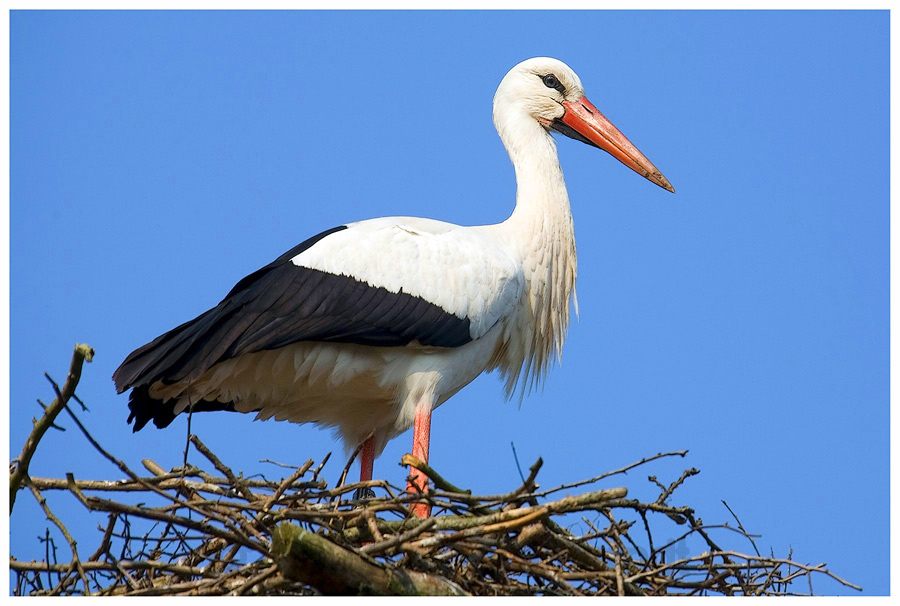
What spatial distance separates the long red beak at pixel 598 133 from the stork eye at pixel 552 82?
80mm

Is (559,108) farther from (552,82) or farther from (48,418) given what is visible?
(48,418)

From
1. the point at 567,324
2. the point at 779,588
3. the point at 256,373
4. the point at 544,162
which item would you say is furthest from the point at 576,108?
the point at 779,588

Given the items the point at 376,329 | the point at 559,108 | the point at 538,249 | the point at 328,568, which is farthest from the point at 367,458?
the point at 328,568

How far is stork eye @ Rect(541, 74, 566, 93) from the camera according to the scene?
665 centimetres

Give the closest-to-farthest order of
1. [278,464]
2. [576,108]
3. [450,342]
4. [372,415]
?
[278,464] → [450,342] → [372,415] → [576,108]

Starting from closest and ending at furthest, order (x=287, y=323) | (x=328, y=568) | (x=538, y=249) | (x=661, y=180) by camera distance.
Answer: (x=328, y=568) < (x=287, y=323) < (x=538, y=249) < (x=661, y=180)

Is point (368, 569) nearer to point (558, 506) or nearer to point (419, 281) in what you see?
point (558, 506)

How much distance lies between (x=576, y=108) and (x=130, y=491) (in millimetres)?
3126

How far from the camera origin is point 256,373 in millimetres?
5688

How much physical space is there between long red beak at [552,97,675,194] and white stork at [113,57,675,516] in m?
0.46

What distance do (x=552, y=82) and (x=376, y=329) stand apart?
1.86 meters

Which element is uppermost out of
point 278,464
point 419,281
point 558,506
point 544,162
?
point 544,162

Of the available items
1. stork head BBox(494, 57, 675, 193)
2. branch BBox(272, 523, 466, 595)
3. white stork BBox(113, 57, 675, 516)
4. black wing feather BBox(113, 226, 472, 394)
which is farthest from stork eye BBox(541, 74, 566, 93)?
branch BBox(272, 523, 466, 595)

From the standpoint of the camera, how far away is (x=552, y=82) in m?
6.66
